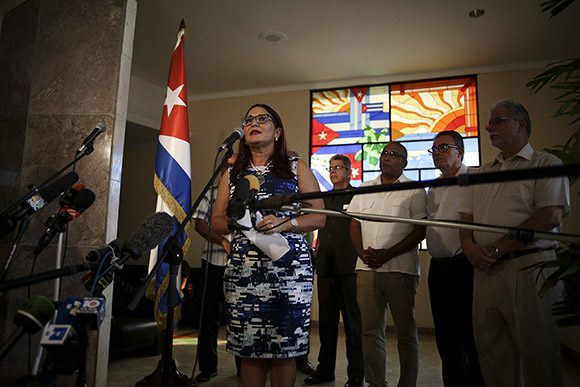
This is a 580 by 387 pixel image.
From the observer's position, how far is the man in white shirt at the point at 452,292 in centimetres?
232

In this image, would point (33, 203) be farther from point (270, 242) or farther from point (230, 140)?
point (270, 242)

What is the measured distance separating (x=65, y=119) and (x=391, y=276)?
2609 mm

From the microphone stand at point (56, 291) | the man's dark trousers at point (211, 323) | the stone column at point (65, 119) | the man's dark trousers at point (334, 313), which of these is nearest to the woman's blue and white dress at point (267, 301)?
the microphone stand at point (56, 291)

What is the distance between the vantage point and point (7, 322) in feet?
9.77

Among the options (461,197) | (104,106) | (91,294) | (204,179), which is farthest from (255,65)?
(91,294)

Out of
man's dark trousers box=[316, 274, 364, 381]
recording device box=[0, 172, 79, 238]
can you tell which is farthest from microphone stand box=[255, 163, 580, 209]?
man's dark trousers box=[316, 274, 364, 381]

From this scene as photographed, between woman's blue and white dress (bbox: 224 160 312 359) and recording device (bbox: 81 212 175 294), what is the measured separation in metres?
0.53

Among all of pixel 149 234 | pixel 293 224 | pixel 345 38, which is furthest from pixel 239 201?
pixel 345 38

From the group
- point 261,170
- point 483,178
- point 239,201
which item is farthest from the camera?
point 261,170

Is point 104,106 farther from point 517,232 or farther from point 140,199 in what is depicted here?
point 140,199

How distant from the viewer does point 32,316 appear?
2.97ft

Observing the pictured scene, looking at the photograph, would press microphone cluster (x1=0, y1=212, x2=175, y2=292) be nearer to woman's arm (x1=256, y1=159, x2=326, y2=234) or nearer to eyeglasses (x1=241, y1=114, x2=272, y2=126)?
woman's arm (x1=256, y1=159, x2=326, y2=234)

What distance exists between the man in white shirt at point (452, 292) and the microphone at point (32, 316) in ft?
6.77

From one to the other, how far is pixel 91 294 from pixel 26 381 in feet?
0.98
